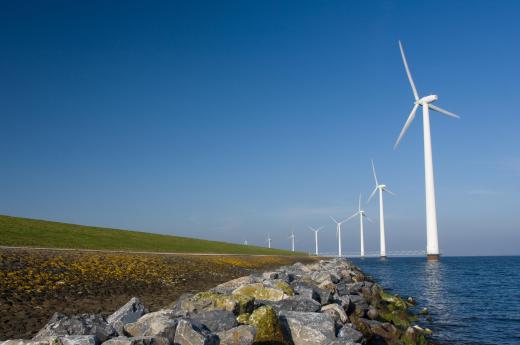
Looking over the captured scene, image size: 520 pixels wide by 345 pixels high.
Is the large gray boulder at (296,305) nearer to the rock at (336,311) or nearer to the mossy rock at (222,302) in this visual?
the rock at (336,311)

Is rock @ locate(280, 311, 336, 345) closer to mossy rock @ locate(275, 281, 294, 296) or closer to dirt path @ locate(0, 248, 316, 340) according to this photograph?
mossy rock @ locate(275, 281, 294, 296)

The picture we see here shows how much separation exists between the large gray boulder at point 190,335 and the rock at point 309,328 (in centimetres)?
217

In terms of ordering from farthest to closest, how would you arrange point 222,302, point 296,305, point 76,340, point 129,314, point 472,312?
1. point 472,312
2. point 296,305
3. point 222,302
4. point 129,314
5. point 76,340

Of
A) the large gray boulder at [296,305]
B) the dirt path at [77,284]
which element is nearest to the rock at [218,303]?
the large gray boulder at [296,305]

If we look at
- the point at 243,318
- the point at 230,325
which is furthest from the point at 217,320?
the point at 243,318

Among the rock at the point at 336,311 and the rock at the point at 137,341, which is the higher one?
the rock at the point at 137,341

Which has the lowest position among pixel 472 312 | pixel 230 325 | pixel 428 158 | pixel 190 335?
pixel 472 312

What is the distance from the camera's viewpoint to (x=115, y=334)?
331 inches

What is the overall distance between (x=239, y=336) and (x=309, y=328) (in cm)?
193

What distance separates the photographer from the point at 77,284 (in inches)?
770

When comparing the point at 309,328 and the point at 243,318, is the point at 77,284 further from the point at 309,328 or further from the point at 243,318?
the point at 309,328

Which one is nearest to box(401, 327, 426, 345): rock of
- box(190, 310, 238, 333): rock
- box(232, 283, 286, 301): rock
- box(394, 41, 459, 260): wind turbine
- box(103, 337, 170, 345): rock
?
box(232, 283, 286, 301): rock

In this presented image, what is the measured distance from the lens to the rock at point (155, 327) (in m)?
8.13

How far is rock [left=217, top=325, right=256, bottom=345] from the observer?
8.59m
